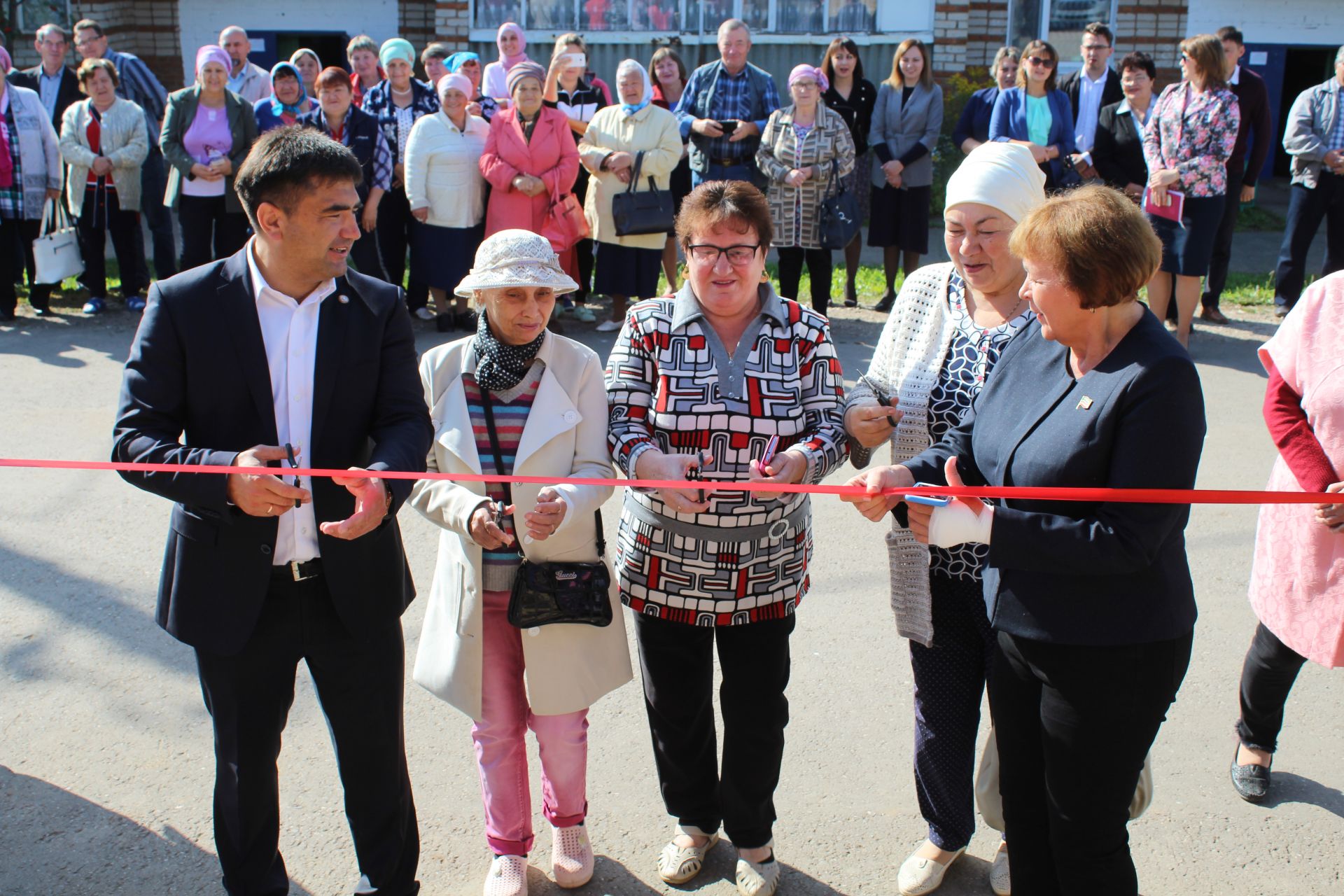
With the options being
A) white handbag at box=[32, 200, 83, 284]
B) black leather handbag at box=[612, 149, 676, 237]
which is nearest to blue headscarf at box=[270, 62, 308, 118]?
white handbag at box=[32, 200, 83, 284]

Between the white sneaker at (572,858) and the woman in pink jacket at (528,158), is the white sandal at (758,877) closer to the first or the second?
the white sneaker at (572,858)

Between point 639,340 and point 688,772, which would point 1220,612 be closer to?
point 688,772

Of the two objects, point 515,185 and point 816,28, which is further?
point 816,28

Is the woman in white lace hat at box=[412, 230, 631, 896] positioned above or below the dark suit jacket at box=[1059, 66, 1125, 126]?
below

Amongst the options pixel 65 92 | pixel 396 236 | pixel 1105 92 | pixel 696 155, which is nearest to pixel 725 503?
pixel 696 155

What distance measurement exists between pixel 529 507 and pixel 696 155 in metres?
6.73

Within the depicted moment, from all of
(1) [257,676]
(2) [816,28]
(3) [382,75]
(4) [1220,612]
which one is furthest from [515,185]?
(2) [816,28]

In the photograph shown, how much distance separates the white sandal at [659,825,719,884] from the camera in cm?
335

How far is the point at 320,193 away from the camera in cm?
280

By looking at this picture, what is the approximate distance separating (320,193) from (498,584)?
3.65 ft

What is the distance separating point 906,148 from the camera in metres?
9.78

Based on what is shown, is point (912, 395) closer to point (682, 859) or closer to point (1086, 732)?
point (1086, 732)

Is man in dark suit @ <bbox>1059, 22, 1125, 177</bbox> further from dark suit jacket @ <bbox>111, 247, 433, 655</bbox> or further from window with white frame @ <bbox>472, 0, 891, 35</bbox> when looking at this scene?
dark suit jacket @ <bbox>111, 247, 433, 655</bbox>

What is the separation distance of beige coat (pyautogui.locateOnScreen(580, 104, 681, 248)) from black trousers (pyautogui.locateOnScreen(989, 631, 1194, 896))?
6.54m
